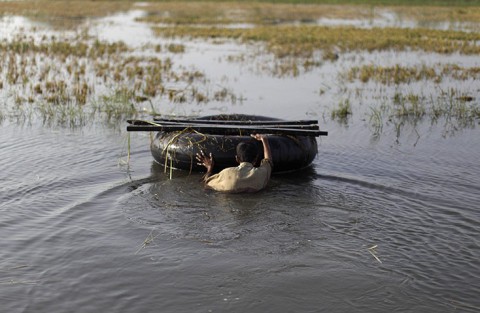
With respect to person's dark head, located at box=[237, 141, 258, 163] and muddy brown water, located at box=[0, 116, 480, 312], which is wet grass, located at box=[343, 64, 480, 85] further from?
person's dark head, located at box=[237, 141, 258, 163]

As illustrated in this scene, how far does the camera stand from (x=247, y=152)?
390 inches

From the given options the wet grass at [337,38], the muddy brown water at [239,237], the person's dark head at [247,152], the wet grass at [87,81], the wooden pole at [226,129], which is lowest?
the muddy brown water at [239,237]

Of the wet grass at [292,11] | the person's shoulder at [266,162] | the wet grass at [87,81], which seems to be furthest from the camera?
the wet grass at [292,11]

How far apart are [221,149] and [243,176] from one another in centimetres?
99

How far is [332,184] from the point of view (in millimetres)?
10023

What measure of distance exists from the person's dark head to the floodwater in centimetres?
52

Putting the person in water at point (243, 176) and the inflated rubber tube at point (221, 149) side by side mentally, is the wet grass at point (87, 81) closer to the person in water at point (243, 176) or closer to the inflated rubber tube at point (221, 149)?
the inflated rubber tube at point (221, 149)

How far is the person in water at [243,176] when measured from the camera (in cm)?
934

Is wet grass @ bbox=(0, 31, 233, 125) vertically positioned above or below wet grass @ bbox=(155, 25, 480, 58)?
below

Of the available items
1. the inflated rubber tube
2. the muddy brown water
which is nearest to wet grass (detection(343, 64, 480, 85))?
the muddy brown water

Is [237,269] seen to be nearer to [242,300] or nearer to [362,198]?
[242,300]

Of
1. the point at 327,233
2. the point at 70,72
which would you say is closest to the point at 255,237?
the point at 327,233

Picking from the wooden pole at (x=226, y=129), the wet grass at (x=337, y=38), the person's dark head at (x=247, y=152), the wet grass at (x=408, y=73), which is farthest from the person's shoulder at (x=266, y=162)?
the wet grass at (x=337, y=38)

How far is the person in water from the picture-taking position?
9.34 meters
